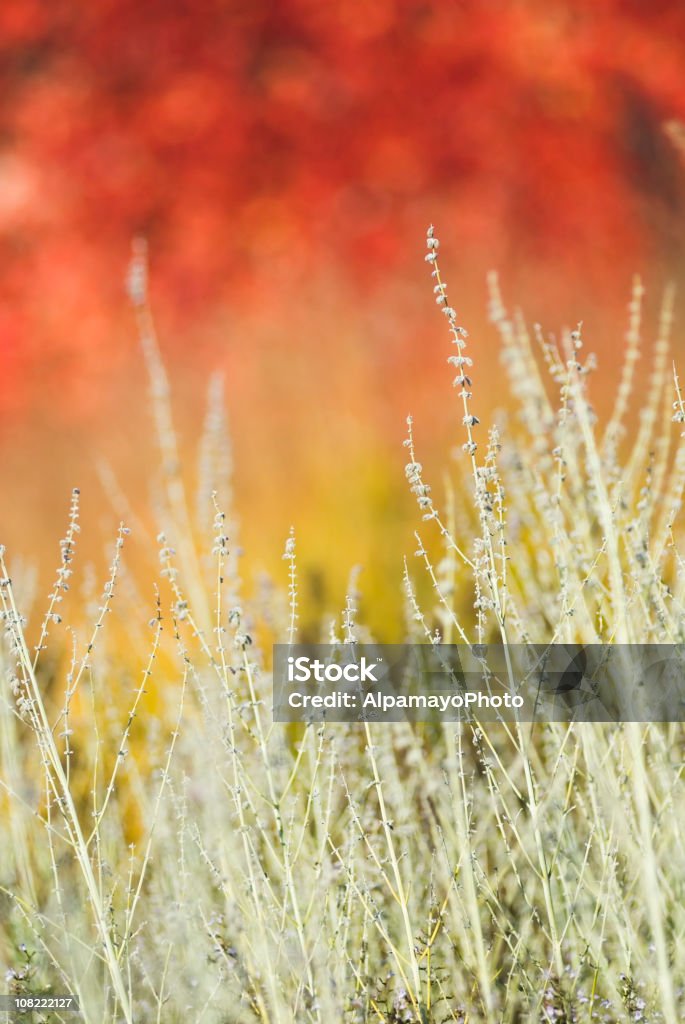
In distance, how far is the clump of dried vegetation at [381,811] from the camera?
135 centimetres

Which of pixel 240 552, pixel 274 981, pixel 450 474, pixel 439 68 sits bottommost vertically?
pixel 274 981

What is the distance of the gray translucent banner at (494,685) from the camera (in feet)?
4.66

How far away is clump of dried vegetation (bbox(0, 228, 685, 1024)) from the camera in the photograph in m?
1.35

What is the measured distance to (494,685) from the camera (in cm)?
185

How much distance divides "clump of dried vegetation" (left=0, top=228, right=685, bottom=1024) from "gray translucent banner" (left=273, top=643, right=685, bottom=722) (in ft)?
0.15

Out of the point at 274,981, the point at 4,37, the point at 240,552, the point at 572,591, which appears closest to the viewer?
the point at 274,981

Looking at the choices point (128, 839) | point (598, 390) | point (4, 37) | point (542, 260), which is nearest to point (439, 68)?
point (542, 260)

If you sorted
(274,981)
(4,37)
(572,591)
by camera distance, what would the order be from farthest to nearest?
(4,37), (572,591), (274,981)

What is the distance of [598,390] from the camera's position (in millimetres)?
2453

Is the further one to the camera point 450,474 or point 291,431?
point 291,431

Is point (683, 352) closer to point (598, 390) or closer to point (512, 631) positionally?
point (598, 390)

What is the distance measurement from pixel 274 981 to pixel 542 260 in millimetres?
2209

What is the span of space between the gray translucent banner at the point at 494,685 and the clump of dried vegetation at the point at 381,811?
47mm

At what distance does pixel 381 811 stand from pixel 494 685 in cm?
49
